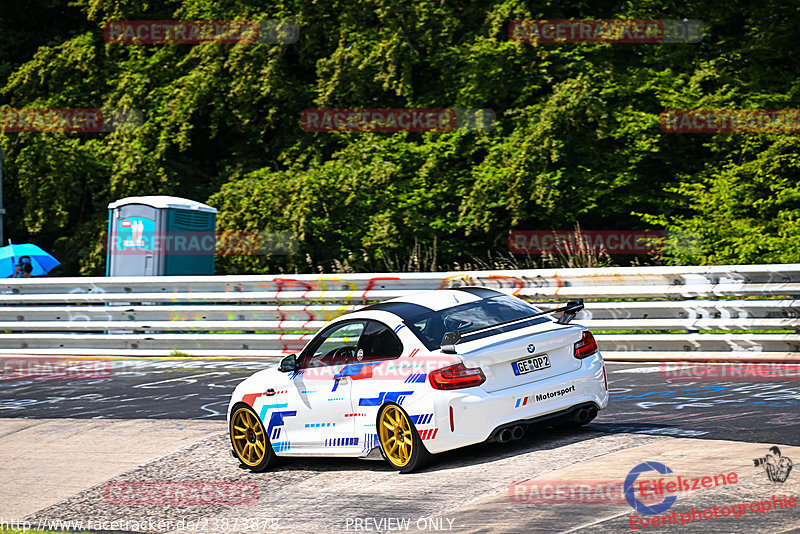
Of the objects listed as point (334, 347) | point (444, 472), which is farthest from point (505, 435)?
point (334, 347)

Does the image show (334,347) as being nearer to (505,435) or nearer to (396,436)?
(396,436)

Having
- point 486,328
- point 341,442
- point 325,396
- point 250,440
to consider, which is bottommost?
point 250,440

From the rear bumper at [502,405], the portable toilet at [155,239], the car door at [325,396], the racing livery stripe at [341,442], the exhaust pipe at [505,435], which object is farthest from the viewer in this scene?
the portable toilet at [155,239]

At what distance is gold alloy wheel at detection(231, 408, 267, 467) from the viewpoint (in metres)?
9.11

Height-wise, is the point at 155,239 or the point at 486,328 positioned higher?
the point at 155,239

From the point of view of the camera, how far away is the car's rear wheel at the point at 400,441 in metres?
7.87

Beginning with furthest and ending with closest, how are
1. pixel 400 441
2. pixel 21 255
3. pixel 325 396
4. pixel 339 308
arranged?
1. pixel 21 255
2. pixel 339 308
3. pixel 325 396
4. pixel 400 441

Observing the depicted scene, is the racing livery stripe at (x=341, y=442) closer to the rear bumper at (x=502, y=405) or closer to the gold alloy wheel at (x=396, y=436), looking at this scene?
the gold alloy wheel at (x=396, y=436)

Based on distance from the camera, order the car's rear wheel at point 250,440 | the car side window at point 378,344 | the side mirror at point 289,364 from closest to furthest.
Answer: the car side window at point 378,344
the side mirror at point 289,364
the car's rear wheel at point 250,440

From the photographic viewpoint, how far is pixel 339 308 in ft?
48.7

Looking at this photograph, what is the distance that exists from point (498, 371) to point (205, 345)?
347 inches

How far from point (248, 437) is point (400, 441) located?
5.87ft

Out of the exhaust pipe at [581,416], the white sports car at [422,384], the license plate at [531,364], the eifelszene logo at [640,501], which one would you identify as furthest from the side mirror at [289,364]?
the eifelszene logo at [640,501]

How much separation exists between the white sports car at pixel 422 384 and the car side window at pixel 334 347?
0.01 metres
